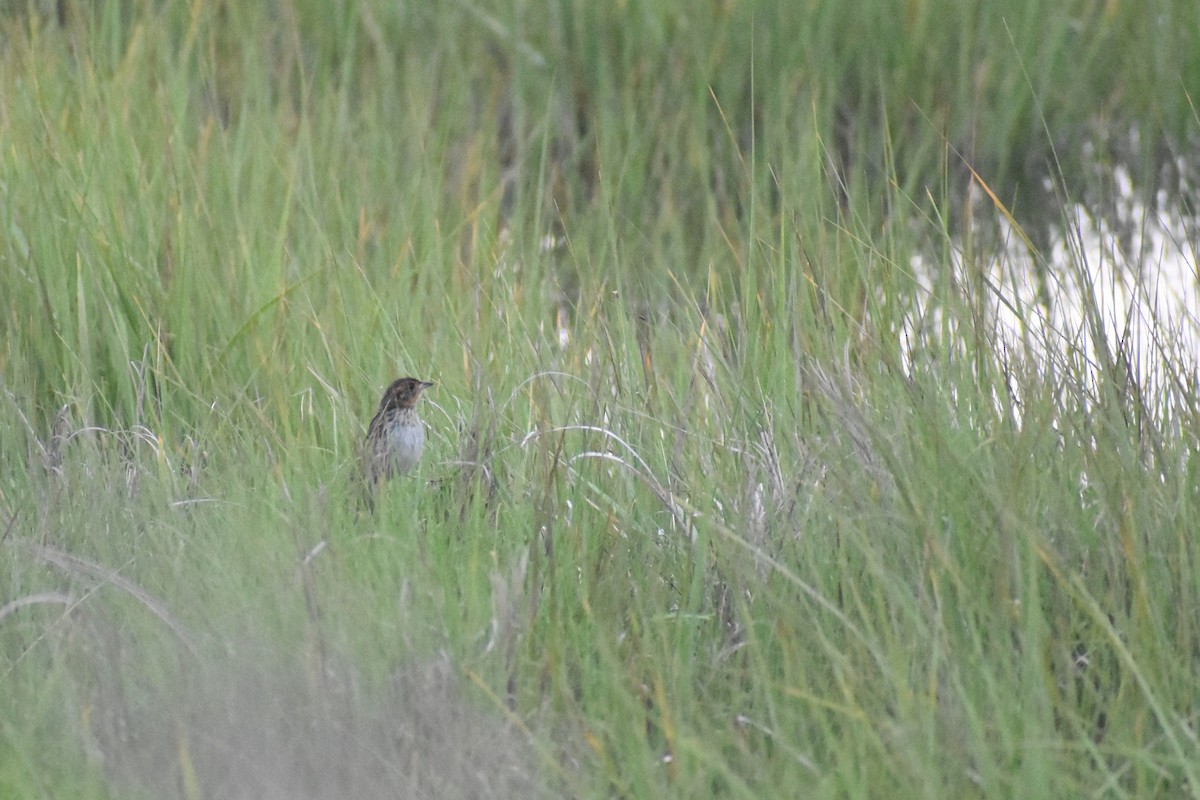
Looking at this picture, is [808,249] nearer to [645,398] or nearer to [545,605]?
[645,398]

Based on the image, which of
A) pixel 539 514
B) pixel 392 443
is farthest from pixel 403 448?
pixel 539 514

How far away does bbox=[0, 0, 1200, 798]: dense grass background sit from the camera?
1647 mm

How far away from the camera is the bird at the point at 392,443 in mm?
2348

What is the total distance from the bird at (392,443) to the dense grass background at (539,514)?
0.05 metres

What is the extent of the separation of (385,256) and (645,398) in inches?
51.4

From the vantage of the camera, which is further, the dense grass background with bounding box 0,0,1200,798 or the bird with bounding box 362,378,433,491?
the bird with bounding box 362,378,433,491

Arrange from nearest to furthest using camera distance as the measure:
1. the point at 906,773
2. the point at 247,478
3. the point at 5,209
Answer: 1. the point at 906,773
2. the point at 247,478
3. the point at 5,209

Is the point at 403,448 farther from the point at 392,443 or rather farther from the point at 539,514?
the point at 539,514

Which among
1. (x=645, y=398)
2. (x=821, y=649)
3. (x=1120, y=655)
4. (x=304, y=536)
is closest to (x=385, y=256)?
(x=645, y=398)

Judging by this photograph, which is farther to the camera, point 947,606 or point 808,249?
point 808,249

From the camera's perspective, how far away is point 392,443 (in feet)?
7.76

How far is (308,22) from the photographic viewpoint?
17.6 ft

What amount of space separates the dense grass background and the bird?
52 mm

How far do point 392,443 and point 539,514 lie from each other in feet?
1.67
